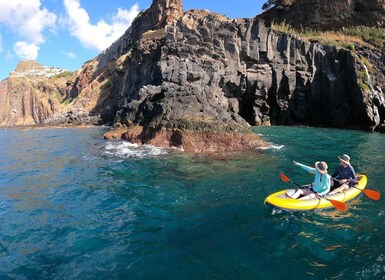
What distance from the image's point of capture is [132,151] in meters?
20.6

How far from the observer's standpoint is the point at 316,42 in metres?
41.6

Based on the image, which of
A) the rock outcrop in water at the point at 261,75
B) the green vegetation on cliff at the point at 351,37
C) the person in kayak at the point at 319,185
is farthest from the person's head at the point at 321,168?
the green vegetation on cliff at the point at 351,37

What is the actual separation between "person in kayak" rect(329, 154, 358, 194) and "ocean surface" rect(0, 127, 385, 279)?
662 mm

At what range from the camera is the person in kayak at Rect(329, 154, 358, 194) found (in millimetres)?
12234

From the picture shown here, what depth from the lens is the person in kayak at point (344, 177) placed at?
12234 millimetres

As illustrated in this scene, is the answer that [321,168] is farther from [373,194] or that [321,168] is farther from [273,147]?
[273,147]

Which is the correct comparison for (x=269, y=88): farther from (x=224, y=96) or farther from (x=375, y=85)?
(x=375, y=85)

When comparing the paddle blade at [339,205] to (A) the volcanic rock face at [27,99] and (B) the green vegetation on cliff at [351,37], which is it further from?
(A) the volcanic rock face at [27,99]

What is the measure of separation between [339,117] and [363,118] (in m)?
2.75

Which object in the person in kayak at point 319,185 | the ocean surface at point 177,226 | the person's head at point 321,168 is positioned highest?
the person's head at point 321,168

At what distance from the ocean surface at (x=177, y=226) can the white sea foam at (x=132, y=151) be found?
213cm

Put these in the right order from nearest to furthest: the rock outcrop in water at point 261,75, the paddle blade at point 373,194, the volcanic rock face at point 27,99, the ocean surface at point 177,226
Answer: the ocean surface at point 177,226
the paddle blade at point 373,194
the rock outcrop in water at point 261,75
the volcanic rock face at point 27,99

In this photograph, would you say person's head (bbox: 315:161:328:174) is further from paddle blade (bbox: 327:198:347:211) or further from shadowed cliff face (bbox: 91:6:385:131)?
shadowed cliff face (bbox: 91:6:385:131)

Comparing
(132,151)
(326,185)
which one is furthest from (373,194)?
(132,151)
